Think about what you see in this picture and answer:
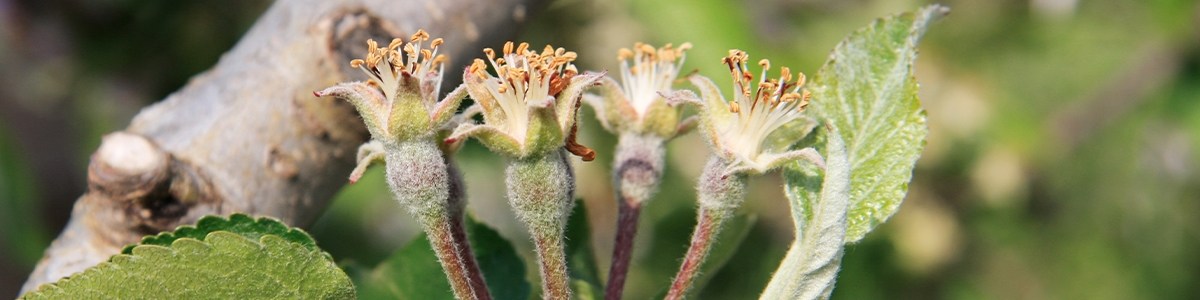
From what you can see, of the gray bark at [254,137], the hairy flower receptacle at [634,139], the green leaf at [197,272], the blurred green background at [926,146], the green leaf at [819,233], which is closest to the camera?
the green leaf at [197,272]

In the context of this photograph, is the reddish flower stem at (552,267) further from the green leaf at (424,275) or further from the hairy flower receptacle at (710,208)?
the green leaf at (424,275)

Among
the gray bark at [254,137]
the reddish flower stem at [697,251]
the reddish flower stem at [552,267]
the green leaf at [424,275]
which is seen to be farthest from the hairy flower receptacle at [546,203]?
the gray bark at [254,137]

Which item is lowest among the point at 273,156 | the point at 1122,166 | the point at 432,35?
the point at 273,156

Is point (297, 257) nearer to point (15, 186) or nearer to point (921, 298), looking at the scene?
point (15, 186)

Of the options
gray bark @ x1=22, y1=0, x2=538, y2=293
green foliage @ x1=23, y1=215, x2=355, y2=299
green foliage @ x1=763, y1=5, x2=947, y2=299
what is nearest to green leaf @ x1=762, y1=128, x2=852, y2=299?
green foliage @ x1=763, y1=5, x2=947, y2=299

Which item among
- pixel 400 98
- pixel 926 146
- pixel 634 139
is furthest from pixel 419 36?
pixel 926 146

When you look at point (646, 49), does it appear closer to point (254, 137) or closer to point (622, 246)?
point (622, 246)

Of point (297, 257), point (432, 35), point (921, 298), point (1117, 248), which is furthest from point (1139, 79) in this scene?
point (297, 257)

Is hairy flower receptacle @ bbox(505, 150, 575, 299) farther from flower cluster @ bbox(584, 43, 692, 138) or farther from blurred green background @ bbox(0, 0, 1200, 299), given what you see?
blurred green background @ bbox(0, 0, 1200, 299)
